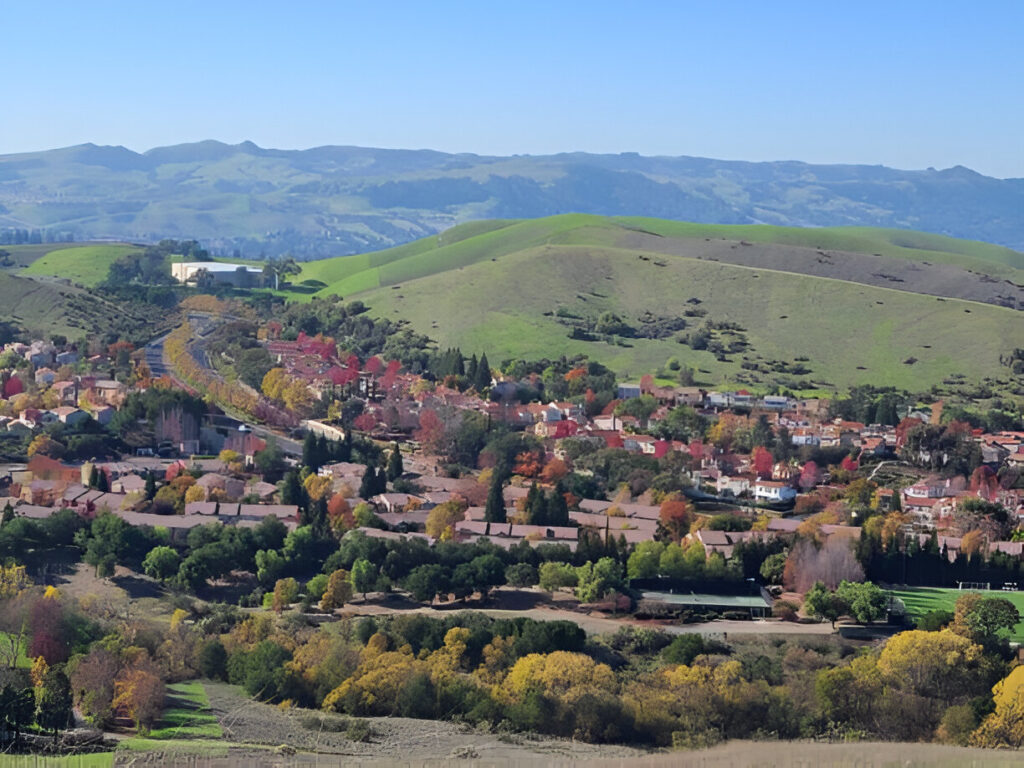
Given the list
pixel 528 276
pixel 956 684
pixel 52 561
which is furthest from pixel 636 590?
pixel 528 276

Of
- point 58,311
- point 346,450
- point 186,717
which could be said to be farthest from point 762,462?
point 58,311

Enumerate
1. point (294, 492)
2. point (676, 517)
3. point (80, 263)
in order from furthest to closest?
point (80, 263)
point (294, 492)
point (676, 517)

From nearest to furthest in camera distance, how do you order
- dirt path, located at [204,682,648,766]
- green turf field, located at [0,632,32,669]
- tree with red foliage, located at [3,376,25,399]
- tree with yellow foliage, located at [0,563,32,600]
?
1. dirt path, located at [204,682,648,766]
2. green turf field, located at [0,632,32,669]
3. tree with yellow foliage, located at [0,563,32,600]
4. tree with red foliage, located at [3,376,25,399]

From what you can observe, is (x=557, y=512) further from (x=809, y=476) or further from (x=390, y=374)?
(x=390, y=374)

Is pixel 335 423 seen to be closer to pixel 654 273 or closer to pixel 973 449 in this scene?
pixel 973 449

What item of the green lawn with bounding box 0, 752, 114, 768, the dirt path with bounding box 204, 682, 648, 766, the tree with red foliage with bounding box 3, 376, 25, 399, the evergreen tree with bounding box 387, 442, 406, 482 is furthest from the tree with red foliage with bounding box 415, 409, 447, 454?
the green lawn with bounding box 0, 752, 114, 768

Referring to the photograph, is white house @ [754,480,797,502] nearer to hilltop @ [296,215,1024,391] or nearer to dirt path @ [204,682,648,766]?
dirt path @ [204,682,648,766]

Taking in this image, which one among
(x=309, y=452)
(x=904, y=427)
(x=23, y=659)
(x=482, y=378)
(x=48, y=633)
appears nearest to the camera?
(x=23, y=659)

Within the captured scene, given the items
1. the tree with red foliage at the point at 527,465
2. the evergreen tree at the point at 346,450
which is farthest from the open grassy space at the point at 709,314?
the evergreen tree at the point at 346,450
